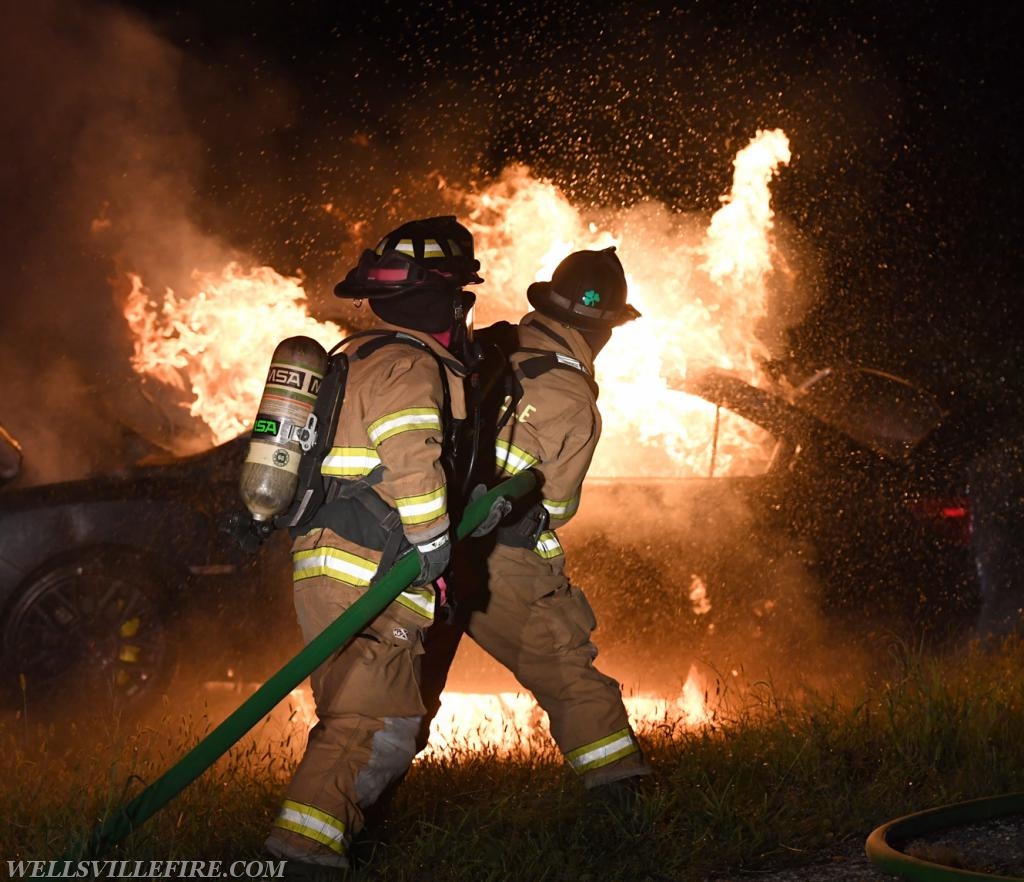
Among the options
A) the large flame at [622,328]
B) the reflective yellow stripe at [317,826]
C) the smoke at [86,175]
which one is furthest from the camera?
the smoke at [86,175]

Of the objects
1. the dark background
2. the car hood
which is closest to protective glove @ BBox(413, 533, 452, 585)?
the car hood

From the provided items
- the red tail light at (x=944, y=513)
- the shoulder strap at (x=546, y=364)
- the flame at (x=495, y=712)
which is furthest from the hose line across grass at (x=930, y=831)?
the red tail light at (x=944, y=513)

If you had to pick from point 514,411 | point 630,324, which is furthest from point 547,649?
point 630,324

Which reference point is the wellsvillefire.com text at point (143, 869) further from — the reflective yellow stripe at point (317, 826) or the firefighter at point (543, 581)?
the firefighter at point (543, 581)

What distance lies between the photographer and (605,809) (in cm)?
385

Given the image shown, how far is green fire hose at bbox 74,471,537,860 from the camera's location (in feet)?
10.3

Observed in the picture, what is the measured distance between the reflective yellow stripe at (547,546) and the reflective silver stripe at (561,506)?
76 millimetres

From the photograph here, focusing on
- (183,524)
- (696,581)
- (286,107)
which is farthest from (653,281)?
(286,107)

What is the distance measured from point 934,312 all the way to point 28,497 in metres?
10.5

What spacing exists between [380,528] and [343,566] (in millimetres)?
146

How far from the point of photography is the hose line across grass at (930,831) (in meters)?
3.15

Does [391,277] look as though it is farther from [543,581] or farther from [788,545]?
[788,545]

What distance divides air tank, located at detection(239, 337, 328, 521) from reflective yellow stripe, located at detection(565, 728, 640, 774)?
1249mm

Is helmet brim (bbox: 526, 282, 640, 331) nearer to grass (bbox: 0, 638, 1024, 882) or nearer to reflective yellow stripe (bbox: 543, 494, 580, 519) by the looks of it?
reflective yellow stripe (bbox: 543, 494, 580, 519)
